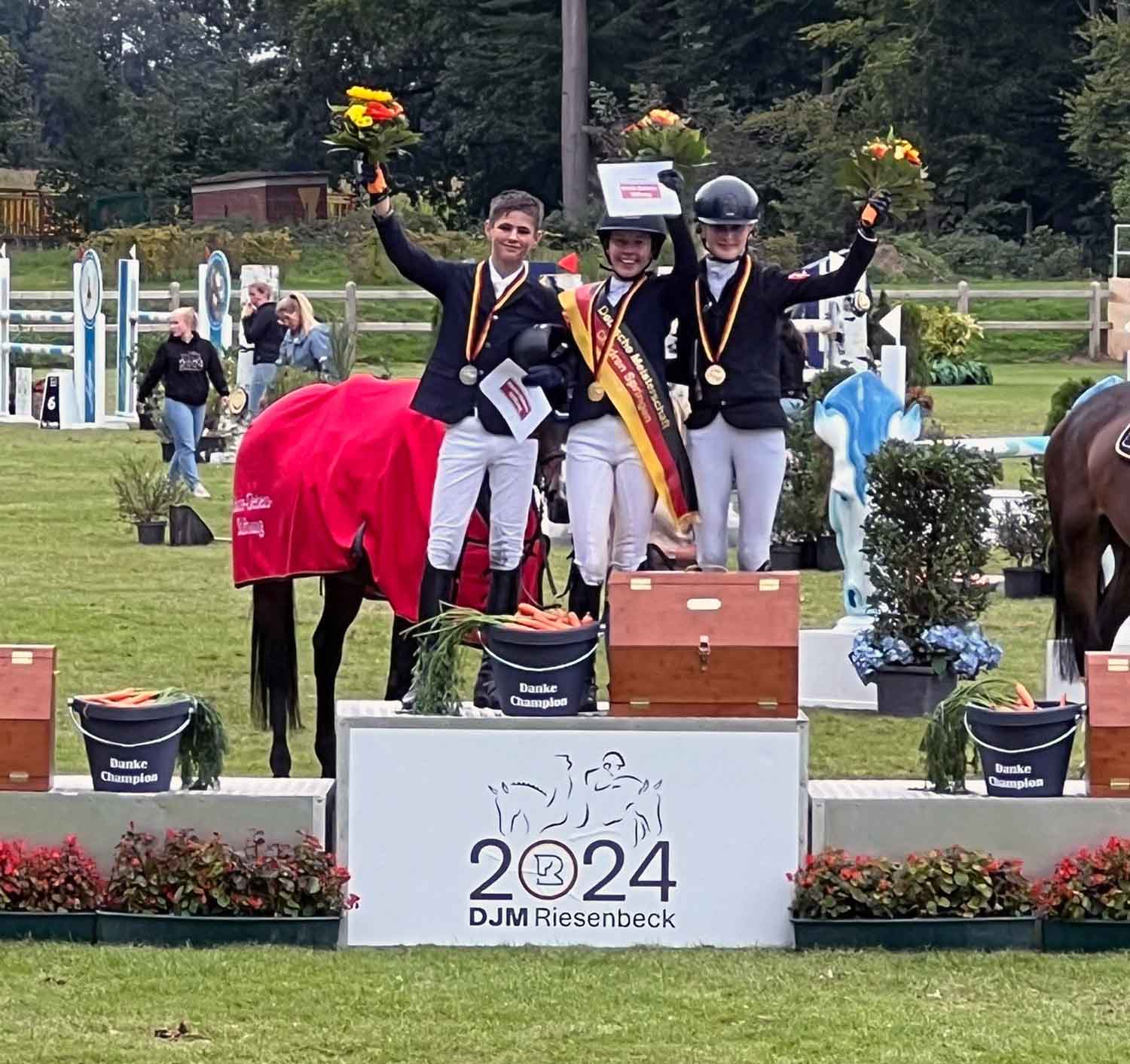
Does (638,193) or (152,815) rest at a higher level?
(638,193)

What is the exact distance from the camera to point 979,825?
634cm

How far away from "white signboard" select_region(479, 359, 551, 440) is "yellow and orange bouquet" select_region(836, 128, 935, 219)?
1.16m

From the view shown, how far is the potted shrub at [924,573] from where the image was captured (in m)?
10.0

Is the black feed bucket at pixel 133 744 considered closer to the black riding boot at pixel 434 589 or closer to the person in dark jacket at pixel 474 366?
the person in dark jacket at pixel 474 366

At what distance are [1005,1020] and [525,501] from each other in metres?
2.89

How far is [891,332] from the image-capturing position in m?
17.0

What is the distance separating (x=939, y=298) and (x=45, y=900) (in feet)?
110

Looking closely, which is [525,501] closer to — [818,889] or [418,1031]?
[818,889]

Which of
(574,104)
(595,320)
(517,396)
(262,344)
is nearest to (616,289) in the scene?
(595,320)

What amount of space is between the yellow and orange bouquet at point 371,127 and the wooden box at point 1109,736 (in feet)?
8.55

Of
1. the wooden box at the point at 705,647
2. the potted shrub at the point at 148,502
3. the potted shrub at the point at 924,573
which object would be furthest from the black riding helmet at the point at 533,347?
the potted shrub at the point at 148,502

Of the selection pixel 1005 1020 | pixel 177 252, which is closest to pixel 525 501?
pixel 1005 1020

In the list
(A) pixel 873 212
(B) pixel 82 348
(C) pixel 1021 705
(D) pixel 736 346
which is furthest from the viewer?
(B) pixel 82 348

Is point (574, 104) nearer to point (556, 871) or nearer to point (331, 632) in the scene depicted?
point (331, 632)
